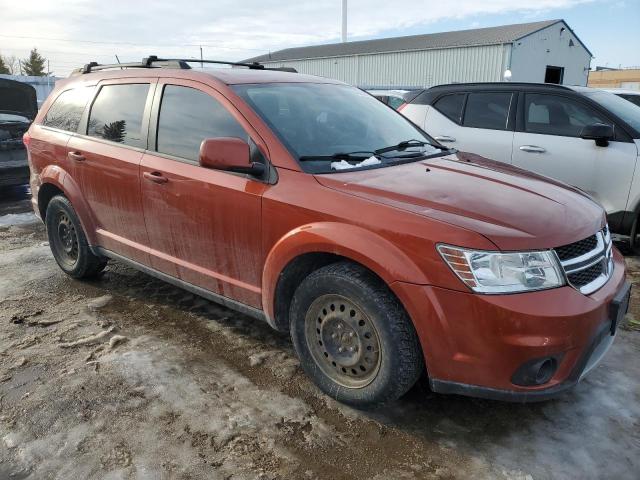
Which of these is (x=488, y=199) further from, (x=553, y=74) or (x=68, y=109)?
(x=553, y=74)

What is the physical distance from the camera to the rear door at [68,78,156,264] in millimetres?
3828

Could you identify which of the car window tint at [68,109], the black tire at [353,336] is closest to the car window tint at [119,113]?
the car window tint at [68,109]

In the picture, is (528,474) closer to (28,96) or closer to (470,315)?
(470,315)

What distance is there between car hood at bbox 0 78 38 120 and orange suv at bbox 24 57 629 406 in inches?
218

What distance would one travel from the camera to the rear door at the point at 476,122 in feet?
19.7

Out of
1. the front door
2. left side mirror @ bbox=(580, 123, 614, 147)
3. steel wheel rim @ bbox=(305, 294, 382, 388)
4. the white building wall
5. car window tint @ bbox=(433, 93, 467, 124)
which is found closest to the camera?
steel wheel rim @ bbox=(305, 294, 382, 388)

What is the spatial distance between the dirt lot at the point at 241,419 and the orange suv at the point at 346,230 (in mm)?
297

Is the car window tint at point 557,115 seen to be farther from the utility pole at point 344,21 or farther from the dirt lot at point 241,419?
the utility pole at point 344,21

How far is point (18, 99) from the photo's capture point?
9.04m

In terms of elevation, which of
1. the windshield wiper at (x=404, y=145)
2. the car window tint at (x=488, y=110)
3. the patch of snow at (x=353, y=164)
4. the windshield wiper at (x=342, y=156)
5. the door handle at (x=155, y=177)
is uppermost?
the car window tint at (x=488, y=110)

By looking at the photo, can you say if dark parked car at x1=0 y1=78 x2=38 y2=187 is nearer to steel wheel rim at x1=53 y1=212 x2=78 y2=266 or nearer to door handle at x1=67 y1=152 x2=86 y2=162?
steel wheel rim at x1=53 y1=212 x2=78 y2=266

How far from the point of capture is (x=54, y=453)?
2543 mm

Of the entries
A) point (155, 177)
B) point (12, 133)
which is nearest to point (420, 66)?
point (12, 133)

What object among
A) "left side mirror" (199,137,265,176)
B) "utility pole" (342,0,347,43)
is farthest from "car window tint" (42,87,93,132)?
"utility pole" (342,0,347,43)
